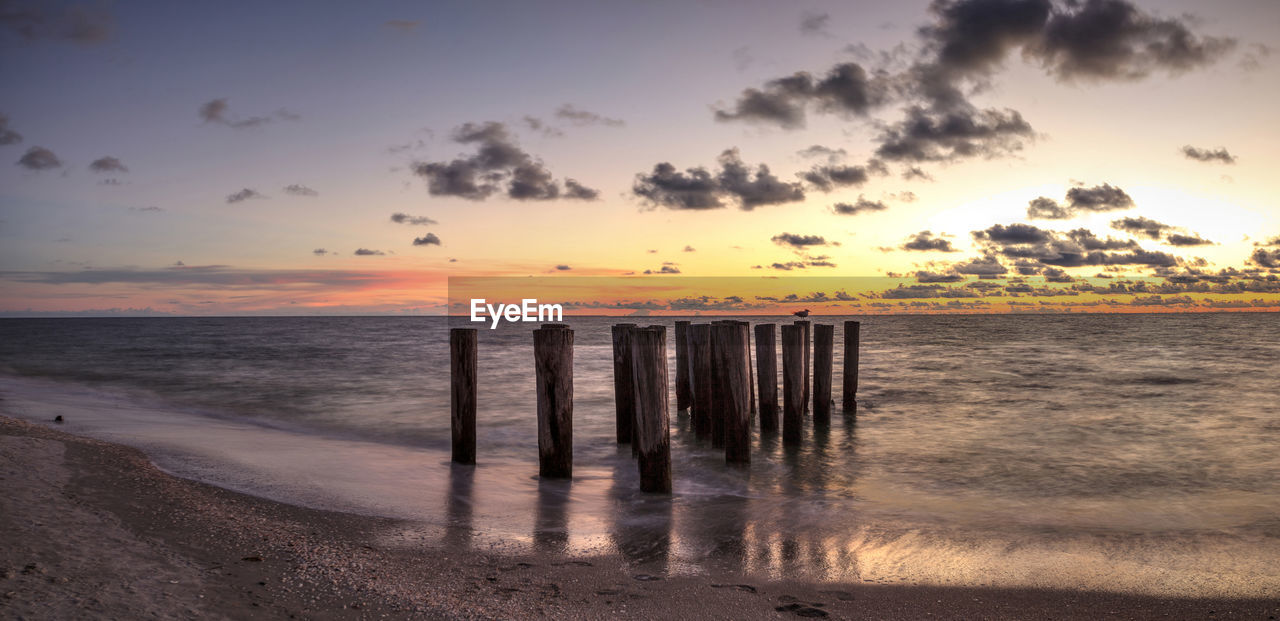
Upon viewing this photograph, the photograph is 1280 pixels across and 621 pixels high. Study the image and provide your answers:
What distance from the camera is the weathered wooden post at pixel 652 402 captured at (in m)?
7.20

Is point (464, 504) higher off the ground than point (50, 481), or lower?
lower

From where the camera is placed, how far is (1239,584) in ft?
17.2

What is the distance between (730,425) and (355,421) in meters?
9.25

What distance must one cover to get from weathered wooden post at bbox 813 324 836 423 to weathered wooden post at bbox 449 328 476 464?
6494mm

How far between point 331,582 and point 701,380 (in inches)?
309

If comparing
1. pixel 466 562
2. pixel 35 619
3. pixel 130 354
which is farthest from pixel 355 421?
pixel 130 354

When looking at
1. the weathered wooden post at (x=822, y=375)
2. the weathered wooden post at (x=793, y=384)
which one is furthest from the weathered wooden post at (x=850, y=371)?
the weathered wooden post at (x=793, y=384)

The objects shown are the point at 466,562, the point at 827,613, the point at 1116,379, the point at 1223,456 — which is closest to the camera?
the point at 827,613

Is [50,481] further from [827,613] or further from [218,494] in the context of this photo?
[827,613]

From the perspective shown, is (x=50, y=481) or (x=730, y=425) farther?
(x=730, y=425)

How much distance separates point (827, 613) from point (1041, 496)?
18.5 ft

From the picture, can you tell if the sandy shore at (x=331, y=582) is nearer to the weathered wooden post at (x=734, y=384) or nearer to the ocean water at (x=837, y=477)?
the ocean water at (x=837, y=477)

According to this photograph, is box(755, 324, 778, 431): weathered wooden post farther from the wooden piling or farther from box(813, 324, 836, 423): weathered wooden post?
the wooden piling

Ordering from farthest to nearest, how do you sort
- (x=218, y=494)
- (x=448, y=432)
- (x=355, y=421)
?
1. (x=355, y=421)
2. (x=448, y=432)
3. (x=218, y=494)
